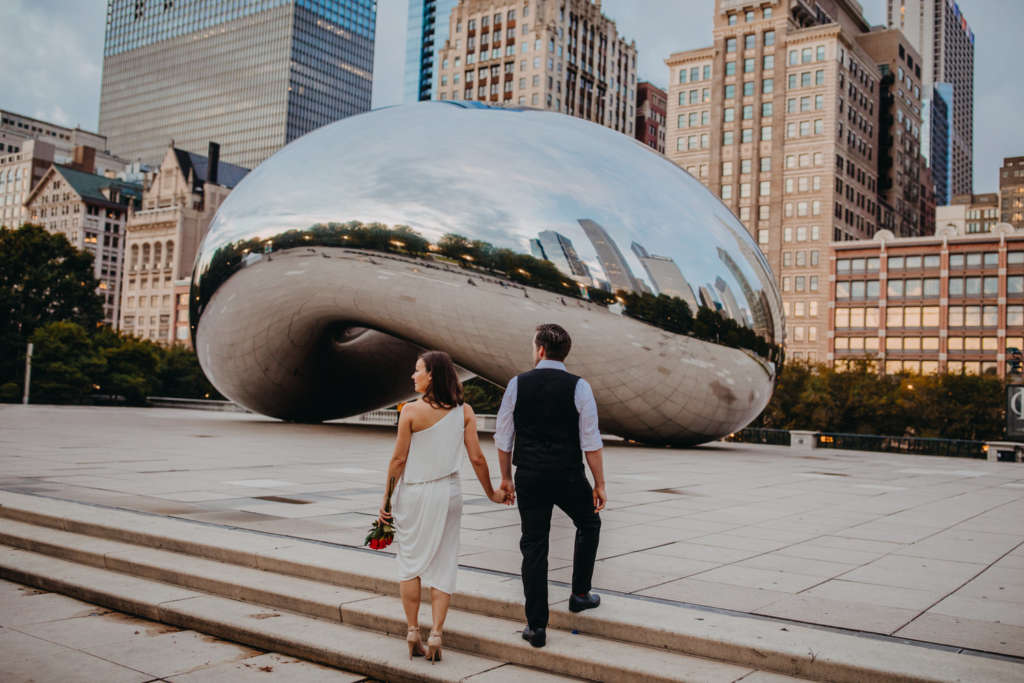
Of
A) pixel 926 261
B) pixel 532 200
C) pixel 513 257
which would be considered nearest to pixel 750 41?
pixel 926 261

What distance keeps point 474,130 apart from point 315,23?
564 ft

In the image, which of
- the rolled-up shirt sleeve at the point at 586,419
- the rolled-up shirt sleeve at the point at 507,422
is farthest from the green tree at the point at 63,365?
the rolled-up shirt sleeve at the point at 586,419

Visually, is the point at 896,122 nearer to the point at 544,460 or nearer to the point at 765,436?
the point at 765,436

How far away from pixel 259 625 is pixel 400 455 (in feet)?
5.03

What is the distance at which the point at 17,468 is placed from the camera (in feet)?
35.7

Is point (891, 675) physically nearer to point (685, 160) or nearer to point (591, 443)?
point (591, 443)

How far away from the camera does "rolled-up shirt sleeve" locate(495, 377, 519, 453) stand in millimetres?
4812

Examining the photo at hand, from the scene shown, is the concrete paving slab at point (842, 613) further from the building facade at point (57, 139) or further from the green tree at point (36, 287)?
the building facade at point (57, 139)

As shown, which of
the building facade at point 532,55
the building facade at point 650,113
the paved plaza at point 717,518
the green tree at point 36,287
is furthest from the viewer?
the building facade at point 650,113

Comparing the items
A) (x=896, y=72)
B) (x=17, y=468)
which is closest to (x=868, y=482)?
(x=17, y=468)

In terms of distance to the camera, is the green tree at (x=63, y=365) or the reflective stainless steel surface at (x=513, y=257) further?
the green tree at (x=63, y=365)

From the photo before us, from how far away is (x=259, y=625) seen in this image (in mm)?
5207

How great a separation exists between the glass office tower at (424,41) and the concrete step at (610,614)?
171m

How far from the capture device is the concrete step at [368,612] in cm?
446
